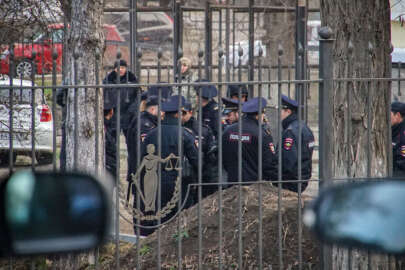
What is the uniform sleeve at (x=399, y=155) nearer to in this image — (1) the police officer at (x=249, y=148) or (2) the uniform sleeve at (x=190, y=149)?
(1) the police officer at (x=249, y=148)

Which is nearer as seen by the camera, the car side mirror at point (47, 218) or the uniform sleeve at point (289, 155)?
the car side mirror at point (47, 218)

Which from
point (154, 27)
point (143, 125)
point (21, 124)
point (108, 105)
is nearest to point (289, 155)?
point (143, 125)

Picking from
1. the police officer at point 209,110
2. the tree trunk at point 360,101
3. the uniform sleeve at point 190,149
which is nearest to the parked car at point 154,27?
the police officer at point 209,110

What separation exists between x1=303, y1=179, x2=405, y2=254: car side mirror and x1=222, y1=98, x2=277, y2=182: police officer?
480 centimetres

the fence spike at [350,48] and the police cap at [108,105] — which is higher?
the fence spike at [350,48]

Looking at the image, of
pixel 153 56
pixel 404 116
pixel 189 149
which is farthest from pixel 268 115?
pixel 153 56

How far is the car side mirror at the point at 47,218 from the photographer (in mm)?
1941

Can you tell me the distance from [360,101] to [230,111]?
10.2ft

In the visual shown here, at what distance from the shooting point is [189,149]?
7.37m

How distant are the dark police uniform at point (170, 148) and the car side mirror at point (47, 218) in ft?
12.1

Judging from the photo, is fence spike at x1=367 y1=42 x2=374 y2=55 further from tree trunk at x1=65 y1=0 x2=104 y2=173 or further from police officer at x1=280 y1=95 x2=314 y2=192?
tree trunk at x1=65 y1=0 x2=104 y2=173

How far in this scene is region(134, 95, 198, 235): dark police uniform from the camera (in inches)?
243

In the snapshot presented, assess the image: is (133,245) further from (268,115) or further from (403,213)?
(403,213)

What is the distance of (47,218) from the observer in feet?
6.45
